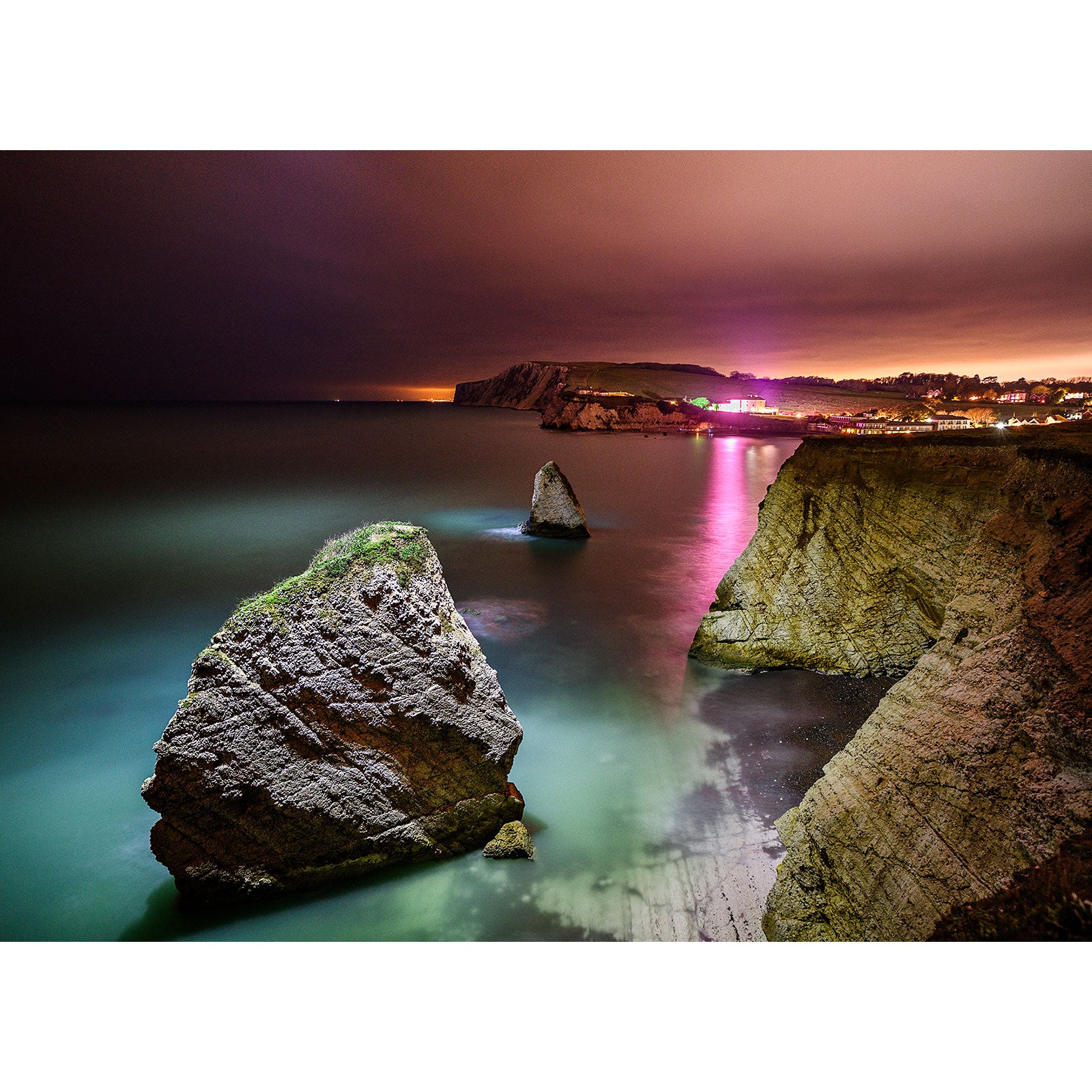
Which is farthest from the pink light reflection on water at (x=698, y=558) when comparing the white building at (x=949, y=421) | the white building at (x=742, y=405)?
the white building at (x=742, y=405)

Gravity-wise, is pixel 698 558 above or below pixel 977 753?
below

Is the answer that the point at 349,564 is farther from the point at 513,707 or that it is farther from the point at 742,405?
the point at 742,405

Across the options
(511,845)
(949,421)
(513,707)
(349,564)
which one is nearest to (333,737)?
(349,564)

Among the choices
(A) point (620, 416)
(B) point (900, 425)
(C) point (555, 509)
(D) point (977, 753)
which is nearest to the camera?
(D) point (977, 753)

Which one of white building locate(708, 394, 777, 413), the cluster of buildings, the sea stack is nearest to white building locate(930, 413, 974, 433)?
the cluster of buildings

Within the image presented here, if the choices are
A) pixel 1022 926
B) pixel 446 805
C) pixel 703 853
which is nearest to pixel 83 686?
pixel 446 805
